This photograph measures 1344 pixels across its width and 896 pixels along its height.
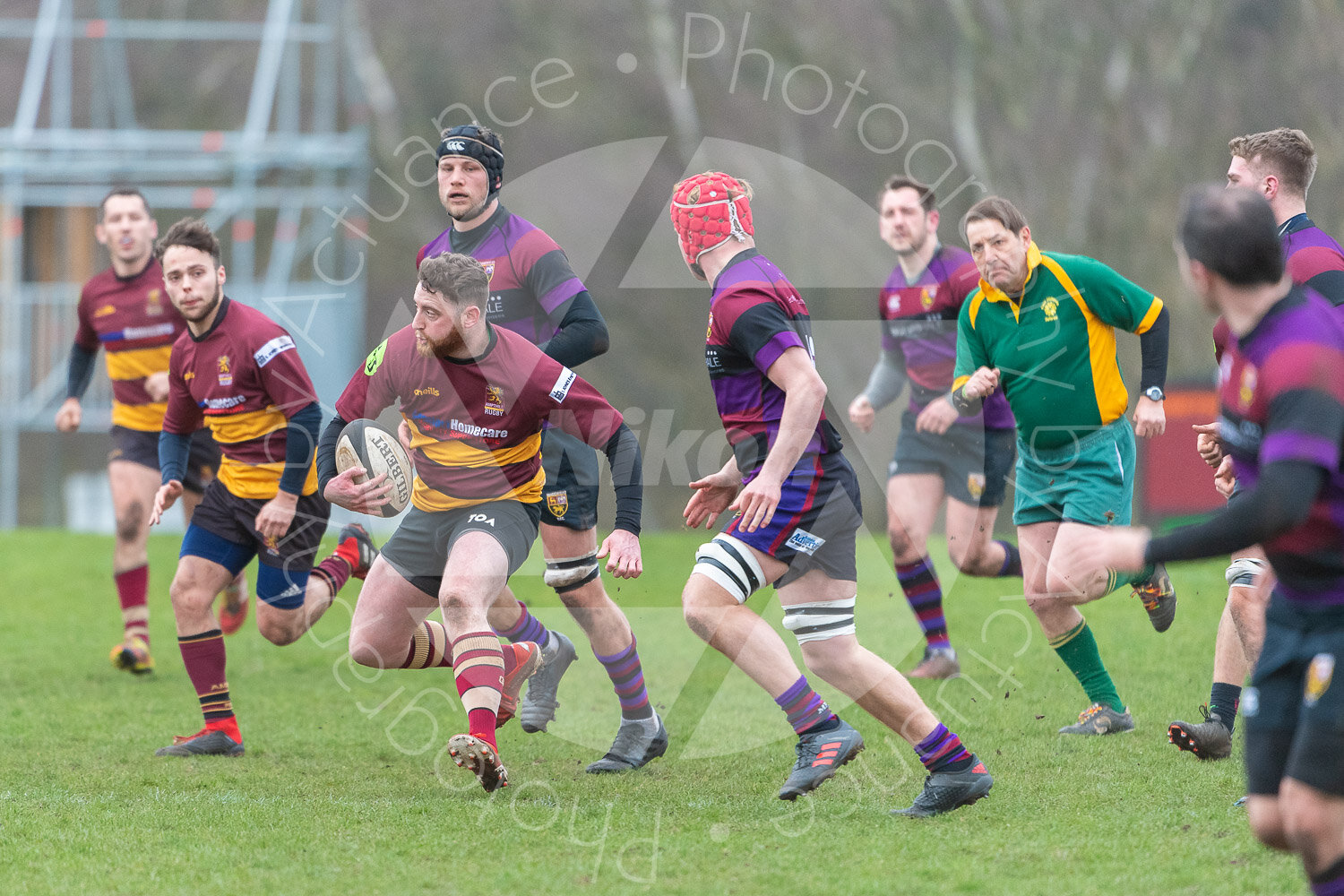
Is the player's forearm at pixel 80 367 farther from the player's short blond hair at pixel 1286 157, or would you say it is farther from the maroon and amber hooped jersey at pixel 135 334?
the player's short blond hair at pixel 1286 157

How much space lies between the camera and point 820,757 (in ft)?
15.4

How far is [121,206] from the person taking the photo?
7645 mm

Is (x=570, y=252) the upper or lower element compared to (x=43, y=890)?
upper

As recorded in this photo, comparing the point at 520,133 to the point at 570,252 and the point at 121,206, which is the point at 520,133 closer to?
the point at 570,252

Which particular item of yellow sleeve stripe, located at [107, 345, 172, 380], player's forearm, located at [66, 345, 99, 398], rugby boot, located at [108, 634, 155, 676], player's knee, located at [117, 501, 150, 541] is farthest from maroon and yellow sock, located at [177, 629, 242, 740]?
player's forearm, located at [66, 345, 99, 398]

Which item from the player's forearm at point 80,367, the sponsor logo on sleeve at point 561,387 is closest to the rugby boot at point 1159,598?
the sponsor logo on sleeve at point 561,387

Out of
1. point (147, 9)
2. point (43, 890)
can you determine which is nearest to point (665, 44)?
point (147, 9)

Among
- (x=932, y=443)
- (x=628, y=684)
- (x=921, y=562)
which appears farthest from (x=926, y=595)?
(x=628, y=684)

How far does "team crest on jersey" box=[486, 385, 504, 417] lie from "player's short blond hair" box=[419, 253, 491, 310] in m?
0.32

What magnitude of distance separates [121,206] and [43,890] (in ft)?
15.7

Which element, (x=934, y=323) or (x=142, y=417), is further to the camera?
(x=142, y=417)

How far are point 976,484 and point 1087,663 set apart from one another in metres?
1.63

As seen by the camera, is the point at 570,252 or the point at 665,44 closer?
the point at 570,252

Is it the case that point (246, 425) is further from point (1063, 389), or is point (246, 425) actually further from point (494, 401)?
point (1063, 389)
